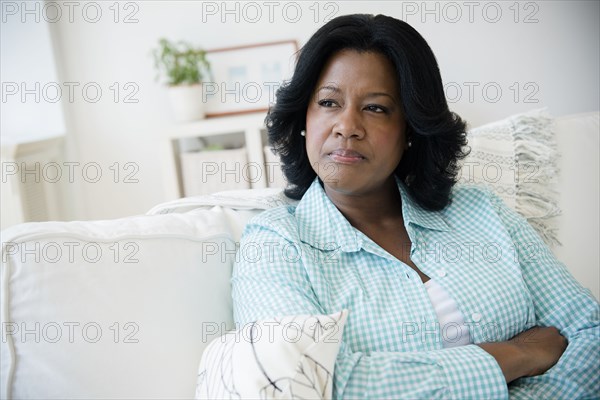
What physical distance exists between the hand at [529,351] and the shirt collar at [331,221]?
0.30 m

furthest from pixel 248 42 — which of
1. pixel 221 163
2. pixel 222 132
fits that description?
pixel 221 163

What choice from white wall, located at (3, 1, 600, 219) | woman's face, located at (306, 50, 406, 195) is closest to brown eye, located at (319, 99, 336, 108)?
woman's face, located at (306, 50, 406, 195)

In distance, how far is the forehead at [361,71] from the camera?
133 centimetres

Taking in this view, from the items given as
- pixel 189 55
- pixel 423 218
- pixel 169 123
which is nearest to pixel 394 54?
pixel 423 218

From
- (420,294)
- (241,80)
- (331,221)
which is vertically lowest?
(420,294)

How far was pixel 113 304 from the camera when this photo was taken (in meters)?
1.15

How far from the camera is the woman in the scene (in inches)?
44.4

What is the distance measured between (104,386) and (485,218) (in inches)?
35.6

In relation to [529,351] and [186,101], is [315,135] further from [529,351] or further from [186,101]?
[186,101]

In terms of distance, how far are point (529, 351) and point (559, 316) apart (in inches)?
5.8

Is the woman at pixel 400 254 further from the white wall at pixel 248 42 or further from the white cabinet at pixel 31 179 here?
the white wall at pixel 248 42

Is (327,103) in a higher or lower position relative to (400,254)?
higher

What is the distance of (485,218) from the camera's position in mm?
1414

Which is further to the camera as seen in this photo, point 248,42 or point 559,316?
point 248,42
